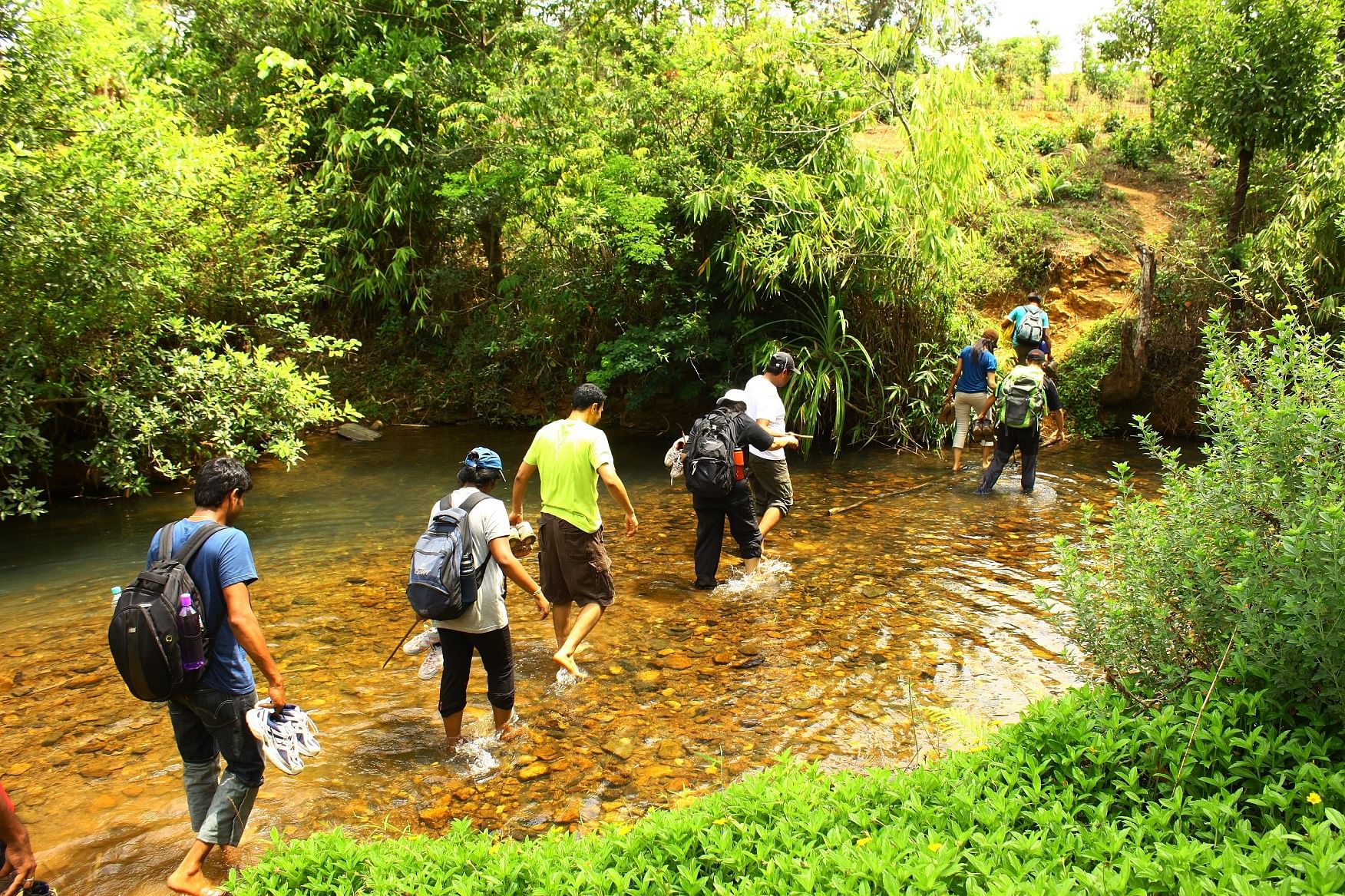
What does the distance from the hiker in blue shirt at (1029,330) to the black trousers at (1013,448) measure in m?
0.86

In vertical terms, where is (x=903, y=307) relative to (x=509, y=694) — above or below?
above

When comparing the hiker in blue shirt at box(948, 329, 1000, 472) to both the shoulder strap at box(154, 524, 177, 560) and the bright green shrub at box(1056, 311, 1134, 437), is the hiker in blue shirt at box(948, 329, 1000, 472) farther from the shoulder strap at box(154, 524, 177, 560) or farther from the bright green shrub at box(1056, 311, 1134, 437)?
the shoulder strap at box(154, 524, 177, 560)

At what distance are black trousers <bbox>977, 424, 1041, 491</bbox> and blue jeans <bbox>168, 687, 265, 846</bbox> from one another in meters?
8.46

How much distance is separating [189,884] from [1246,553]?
4.45 meters

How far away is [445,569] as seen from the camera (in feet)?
14.6

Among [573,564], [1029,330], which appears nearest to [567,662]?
[573,564]

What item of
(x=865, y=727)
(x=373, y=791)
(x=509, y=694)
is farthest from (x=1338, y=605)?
(x=373, y=791)

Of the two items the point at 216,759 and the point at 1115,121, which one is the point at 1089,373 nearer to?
the point at 1115,121

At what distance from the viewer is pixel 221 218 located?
11.8m

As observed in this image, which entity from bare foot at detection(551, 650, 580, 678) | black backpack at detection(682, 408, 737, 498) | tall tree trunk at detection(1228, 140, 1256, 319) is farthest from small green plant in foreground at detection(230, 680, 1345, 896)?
tall tree trunk at detection(1228, 140, 1256, 319)

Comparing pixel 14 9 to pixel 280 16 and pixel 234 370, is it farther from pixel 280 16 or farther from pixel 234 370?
pixel 280 16

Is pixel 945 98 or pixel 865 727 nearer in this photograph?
pixel 865 727

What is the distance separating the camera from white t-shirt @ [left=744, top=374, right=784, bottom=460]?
7.56 m

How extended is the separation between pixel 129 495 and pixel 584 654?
806 cm
